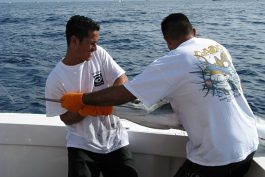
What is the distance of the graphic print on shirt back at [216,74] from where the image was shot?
2.28 m

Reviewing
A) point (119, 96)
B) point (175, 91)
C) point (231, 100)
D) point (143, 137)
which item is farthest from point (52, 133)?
point (231, 100)

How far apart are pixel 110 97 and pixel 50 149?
3.37 ft

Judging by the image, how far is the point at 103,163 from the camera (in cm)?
296

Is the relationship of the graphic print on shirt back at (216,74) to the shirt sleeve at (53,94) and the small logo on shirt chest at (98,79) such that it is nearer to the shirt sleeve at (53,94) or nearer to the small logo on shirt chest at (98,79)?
the small logo on shirt chest at (98,79)

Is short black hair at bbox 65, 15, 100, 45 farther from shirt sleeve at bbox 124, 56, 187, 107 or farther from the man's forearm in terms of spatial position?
shirt sleeve at bbox 124, 56, 187, 107

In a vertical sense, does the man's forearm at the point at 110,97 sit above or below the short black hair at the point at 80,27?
below

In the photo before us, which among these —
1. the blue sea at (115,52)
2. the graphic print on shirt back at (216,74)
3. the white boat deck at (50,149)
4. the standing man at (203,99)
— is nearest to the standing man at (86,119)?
the white boat deck at (50,149)

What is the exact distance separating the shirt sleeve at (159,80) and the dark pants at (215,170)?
0.45 meters

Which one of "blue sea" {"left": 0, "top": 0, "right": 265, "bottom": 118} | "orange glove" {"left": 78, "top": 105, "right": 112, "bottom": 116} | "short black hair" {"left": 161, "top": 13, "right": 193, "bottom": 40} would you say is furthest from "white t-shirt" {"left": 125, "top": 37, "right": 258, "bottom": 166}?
"blue sea" {"left": 0, "top": 0, "right": 265, "bottom": 118}

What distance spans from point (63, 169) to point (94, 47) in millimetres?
1003

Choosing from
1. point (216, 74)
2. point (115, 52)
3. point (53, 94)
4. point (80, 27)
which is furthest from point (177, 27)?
point (115, 52)

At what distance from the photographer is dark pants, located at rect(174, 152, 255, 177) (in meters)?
2.37

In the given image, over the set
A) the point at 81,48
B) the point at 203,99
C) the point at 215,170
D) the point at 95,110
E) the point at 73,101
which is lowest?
the point at 215,170

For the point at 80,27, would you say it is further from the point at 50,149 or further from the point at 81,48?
the point at 50,149
